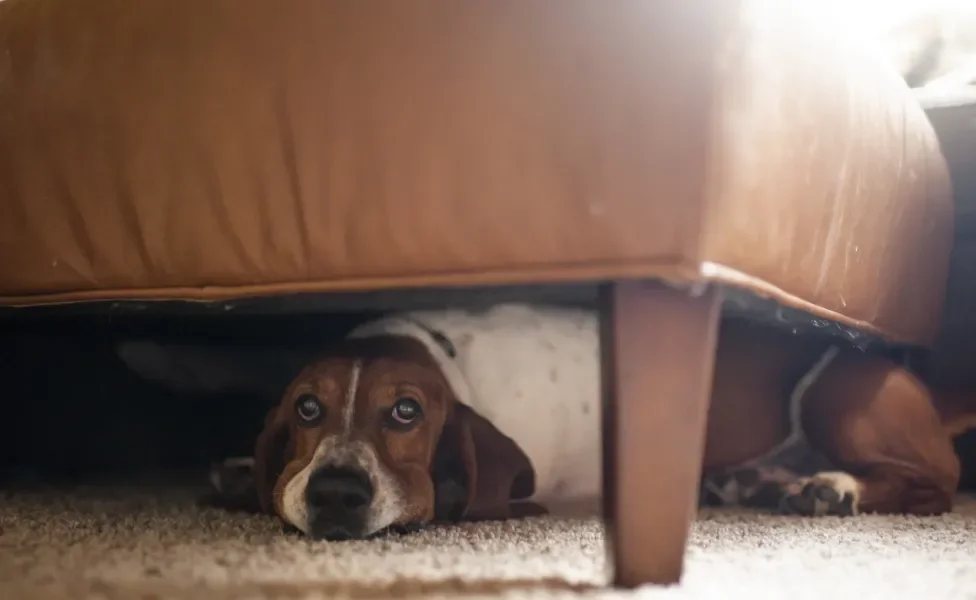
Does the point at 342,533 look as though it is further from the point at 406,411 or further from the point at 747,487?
the point at 747,487

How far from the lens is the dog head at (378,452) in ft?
3.88

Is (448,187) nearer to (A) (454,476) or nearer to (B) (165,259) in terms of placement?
(B) (165,259)

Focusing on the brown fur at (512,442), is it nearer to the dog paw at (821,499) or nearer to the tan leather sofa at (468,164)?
the dog paw at (821,499)

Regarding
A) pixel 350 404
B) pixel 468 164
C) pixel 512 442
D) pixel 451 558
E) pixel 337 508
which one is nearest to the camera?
pixel 468 164

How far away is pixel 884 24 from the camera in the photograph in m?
2.08

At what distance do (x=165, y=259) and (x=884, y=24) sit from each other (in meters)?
1.78

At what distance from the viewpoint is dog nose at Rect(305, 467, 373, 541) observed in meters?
1.17

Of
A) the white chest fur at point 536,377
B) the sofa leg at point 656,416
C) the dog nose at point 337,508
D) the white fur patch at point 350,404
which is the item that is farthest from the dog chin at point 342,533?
the sofa leg at point 656,416

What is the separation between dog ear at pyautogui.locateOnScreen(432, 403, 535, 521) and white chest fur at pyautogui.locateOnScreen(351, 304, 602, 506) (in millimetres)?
57

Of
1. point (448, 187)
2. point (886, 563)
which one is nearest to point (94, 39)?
point (448, 187)

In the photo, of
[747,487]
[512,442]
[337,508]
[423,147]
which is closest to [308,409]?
[337,508]

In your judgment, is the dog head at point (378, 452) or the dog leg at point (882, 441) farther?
the dog leg at point (882, 441)

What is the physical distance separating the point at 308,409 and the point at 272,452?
0.09m

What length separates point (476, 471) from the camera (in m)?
1.31
